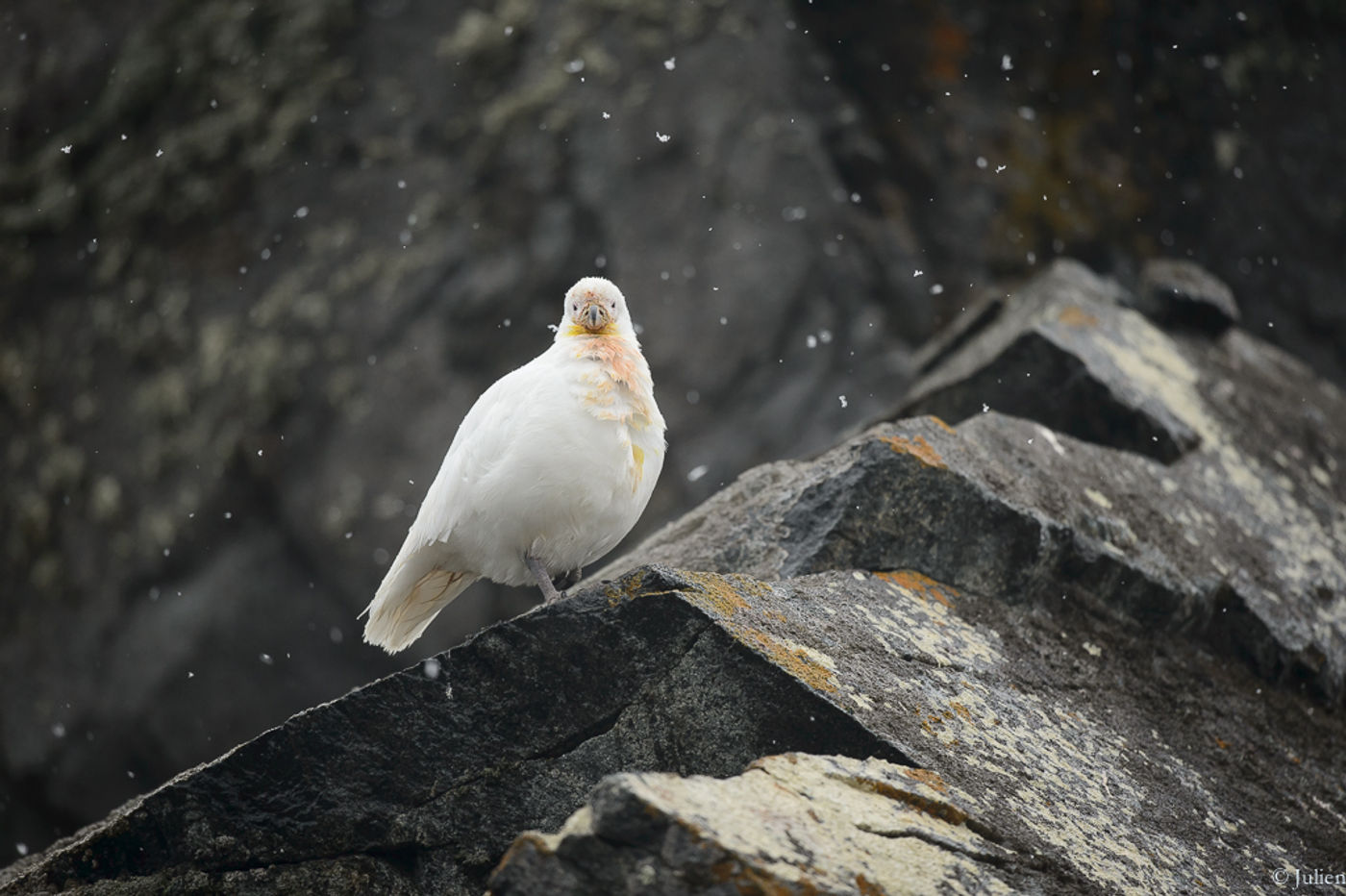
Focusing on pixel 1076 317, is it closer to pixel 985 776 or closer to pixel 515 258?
pixel 985 776

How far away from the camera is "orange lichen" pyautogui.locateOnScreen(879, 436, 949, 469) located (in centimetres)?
444

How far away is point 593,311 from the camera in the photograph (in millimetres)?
4781

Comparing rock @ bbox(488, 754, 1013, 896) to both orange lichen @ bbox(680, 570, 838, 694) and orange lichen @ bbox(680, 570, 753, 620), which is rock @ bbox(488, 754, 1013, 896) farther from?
orange lichen @ bbox(680, 570, 753, 620)

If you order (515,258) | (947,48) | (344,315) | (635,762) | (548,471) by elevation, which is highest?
(947,48)

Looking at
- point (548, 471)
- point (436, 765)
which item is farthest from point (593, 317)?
point (436, 765)

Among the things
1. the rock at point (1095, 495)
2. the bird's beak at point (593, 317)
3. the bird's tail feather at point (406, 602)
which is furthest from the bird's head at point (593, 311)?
the bird's tail feather at point (406, 602)

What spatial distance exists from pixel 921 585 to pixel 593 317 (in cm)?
162

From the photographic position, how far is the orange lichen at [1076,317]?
21.0 ft

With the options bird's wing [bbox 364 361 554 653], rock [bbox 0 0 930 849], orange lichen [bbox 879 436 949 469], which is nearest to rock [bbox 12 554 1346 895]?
orange lichen [bbox 879 436 949 469]

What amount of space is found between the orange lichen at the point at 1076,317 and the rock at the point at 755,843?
3922 millimetres

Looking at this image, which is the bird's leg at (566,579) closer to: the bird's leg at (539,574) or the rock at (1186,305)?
the bird's leg at (539,574)

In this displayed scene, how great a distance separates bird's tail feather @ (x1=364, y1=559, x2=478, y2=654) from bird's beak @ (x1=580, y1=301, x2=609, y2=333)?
1.10 m

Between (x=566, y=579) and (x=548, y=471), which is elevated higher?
(x=548, y=471)

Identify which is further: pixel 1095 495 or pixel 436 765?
pixel 1095 495
